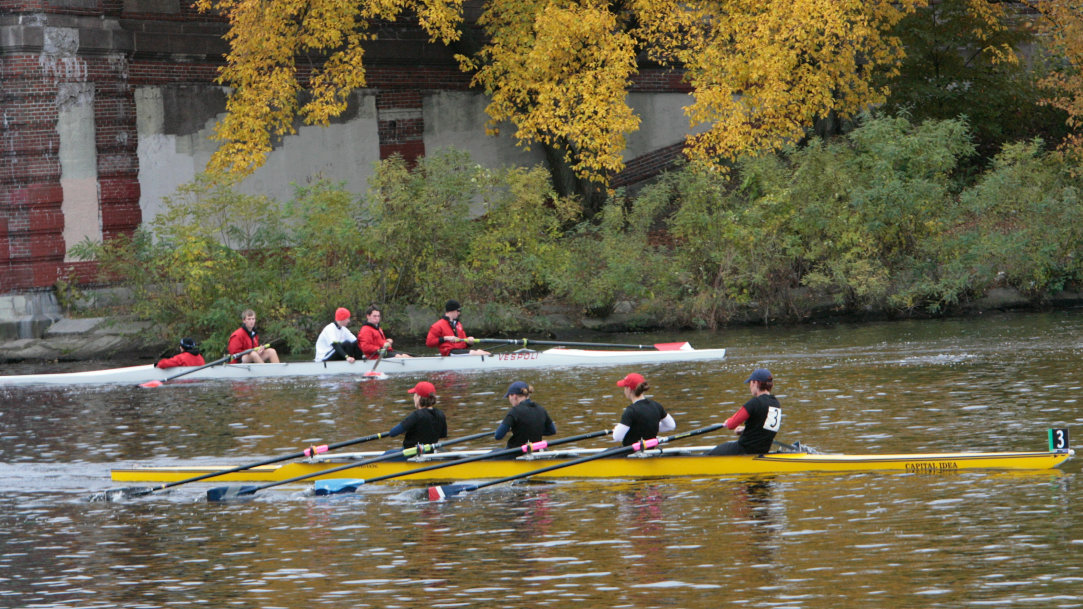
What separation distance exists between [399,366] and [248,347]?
3063 millimetres

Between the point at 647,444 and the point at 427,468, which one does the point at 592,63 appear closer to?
the point at 427,468

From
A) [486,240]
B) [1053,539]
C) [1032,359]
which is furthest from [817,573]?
[486,240]

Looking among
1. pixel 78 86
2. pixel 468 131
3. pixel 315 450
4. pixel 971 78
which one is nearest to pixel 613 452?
pixel 315 450

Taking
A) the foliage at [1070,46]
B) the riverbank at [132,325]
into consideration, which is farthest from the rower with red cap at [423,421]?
the foliage at [1070,46]

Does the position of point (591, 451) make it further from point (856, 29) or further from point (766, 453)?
Result: point (856, 29)

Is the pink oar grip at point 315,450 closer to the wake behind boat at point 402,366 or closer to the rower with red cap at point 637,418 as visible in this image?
the rower with red cap at point 637,418

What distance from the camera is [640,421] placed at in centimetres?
1420

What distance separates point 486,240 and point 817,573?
69.8 ft

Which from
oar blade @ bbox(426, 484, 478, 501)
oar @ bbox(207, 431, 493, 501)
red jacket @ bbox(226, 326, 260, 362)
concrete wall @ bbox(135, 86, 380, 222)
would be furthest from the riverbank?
oar blade @ bbox(426, 484, 478, 501)

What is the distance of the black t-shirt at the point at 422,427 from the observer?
14.7m

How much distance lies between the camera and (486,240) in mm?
30531

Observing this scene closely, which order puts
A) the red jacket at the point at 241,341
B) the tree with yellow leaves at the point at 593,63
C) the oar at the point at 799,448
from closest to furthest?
the oar at the point at 799,448
the red jacket at the point at 241,341
the tree with yellow leaves at the point at 593,63

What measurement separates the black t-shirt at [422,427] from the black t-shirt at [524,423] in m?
0.86

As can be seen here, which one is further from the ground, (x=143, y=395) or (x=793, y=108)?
(x=793, y=108)
